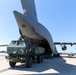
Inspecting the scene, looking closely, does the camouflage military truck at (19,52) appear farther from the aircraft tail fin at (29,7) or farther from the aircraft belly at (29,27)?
the aircraft tail fin at (29,7)

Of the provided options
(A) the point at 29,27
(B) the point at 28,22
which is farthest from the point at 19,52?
(A) the point at 29,27

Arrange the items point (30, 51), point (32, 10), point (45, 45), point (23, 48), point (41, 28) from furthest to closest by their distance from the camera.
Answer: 1. point (45, 45)
2. point (41, 28)
3. point (32, 10)
4. point (30, 51)
5. point (23, 48)

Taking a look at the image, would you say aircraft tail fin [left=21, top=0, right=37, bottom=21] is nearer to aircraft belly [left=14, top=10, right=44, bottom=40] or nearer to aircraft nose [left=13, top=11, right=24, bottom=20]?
aircraft belly [left=14, top=10, right=44, bottom=40]

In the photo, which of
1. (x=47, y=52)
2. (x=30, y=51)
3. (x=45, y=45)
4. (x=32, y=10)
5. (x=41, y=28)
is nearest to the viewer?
(x=30, y=51)

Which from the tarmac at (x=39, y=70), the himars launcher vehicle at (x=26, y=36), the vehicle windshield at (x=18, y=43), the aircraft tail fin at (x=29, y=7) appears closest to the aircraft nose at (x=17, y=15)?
the himars launcher vehicle at (x=26, y=36)

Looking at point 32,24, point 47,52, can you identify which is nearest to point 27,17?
point 32,24

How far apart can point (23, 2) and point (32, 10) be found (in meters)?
1.40

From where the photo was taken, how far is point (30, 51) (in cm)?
1502

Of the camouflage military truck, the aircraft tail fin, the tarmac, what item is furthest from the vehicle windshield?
the aircraft tail fin

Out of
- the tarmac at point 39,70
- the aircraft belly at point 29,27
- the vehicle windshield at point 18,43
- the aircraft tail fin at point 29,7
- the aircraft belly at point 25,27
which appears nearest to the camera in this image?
the tarmac at point 39,70

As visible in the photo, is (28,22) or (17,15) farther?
(28,22)

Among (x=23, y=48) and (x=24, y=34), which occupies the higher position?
(x=24, y=34)

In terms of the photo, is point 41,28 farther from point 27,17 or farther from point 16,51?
point 16,51

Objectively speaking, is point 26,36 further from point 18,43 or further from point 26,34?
point 18,43
